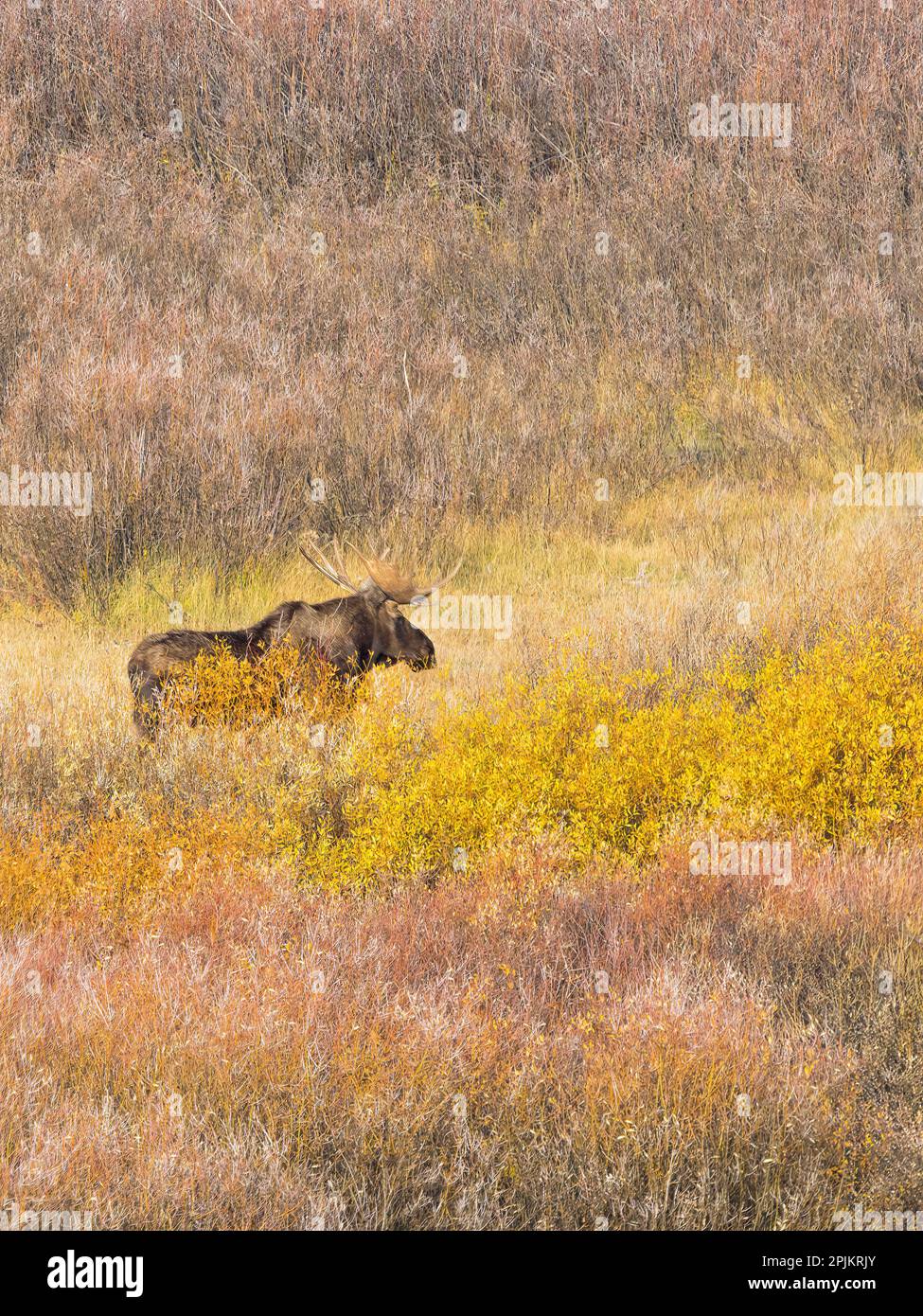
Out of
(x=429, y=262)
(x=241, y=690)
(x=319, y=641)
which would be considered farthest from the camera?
(x=429, y=262)

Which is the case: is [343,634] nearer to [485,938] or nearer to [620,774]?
[620,774]

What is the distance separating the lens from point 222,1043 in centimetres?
327

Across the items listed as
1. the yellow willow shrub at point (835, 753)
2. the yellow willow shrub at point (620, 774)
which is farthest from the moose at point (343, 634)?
the yellow willow shrub at point (835, 753)

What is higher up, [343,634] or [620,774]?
[343,634]

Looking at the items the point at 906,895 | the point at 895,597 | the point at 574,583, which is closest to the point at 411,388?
the point at 574,583

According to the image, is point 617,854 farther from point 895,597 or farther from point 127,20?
point 127,20

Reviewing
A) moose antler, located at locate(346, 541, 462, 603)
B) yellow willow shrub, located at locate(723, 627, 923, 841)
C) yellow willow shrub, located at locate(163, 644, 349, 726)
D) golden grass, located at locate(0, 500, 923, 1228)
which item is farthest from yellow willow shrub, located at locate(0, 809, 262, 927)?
yellow willow shrub, located at locate(723, 627, 923, 841)

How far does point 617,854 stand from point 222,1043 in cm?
221

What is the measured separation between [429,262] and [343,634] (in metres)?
7.57

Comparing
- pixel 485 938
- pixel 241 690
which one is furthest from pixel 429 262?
pixel 485 938

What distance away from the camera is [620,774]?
5.46 m

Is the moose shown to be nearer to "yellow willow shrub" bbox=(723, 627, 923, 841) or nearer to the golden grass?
the golden grass

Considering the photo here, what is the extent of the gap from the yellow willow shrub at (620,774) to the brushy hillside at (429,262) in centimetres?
338

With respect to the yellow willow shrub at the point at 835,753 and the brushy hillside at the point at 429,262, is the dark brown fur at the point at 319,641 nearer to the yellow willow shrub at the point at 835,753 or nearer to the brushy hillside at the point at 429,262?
the yellow willow shrub at the point at 835,753
